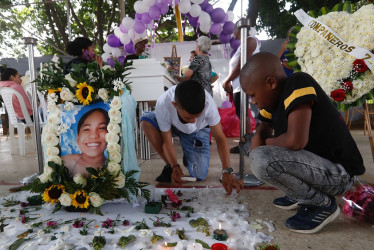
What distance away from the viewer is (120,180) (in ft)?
5.41

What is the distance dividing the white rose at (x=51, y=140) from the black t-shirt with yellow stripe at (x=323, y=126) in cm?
135

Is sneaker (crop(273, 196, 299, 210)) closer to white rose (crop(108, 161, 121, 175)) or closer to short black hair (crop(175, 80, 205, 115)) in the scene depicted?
short black hair (crop(175, 80, 205, 115))

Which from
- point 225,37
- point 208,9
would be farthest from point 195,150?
point 225,37

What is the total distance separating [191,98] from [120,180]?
683 mm

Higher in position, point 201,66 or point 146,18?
point 146,18

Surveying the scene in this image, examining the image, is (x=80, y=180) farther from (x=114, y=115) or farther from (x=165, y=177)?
(x=165, y=177)

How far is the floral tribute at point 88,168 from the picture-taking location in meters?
1.59

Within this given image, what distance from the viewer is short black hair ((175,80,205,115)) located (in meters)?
1.69

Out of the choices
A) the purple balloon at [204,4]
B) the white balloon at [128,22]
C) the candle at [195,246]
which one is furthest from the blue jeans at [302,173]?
the white balloon at [128,22]

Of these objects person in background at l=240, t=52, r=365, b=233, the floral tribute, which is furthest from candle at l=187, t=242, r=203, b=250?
the floral tribute

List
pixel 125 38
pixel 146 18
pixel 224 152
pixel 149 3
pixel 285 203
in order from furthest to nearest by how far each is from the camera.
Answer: pixel 125 38, pixel 146 18, pixel 149 3, pixel 224 152, pixel 285 203

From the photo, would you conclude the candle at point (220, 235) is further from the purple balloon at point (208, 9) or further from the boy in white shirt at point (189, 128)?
the purple balloon at point (208, 9)

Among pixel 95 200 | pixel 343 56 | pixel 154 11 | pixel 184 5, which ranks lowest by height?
pixel 95 200

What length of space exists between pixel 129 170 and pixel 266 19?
33.7 ft
